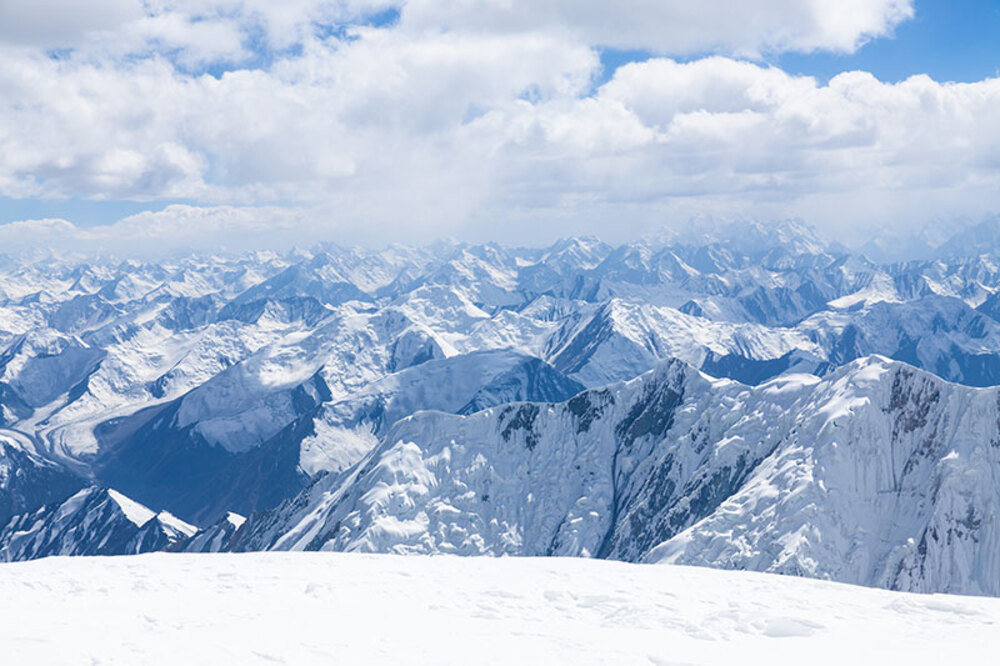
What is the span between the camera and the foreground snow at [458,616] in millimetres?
31875

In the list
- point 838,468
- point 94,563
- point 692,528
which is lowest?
point 692,528

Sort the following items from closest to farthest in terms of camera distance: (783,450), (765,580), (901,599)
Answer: (901,599) → (765,580) → (783,450)

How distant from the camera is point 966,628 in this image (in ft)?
120

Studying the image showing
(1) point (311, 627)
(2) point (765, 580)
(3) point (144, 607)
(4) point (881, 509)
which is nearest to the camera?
(1) point (311, 627)

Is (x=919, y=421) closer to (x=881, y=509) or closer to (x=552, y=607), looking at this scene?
(x=881, y=509)

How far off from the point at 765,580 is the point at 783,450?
511 ft

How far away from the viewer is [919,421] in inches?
7397

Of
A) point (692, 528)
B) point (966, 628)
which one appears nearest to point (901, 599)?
point (966, 628)

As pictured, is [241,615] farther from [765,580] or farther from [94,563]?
[765,580]

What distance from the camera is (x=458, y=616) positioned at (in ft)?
124

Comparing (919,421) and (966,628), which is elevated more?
(966,628)

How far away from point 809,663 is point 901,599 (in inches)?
497

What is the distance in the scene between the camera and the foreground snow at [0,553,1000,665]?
31875 mm

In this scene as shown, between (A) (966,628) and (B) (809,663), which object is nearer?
(B) (809,663)
